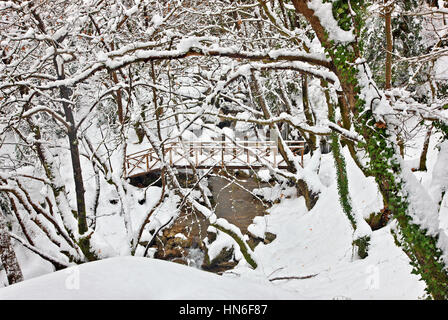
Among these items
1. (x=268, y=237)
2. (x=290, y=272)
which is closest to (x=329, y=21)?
(x=290, y=272)

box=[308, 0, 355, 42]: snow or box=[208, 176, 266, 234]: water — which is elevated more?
box=[308, 0, 355, 42]: snow

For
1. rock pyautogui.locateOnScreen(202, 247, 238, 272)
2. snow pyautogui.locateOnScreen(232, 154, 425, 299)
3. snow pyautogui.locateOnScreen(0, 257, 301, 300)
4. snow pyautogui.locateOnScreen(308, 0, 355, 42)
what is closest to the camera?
snow pyautogui.locateOnScreen(0, 257, 301, 300)

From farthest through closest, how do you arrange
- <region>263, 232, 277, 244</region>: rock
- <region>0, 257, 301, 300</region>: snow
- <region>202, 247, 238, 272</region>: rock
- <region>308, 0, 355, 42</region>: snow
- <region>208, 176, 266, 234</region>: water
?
1. <region>208, 176, 266, 234</region>: water
2. <region>263, 232, 277, 244</region>: rock
3. <region>202, 247, 238, 272</region>: rock
4. <region>308, 0, 355, 42</region>: snow
5. <region>0, 257, 301, 300</region>: snow

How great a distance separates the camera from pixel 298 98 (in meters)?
18.0

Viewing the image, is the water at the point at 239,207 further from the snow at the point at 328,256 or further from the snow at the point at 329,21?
the snow at the point at 329,21

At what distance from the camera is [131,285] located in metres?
2.15

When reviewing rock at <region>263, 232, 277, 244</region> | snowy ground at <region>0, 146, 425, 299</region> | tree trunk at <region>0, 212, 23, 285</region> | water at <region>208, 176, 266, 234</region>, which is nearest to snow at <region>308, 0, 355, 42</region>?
snowy ground at <region>0, 146, 425, 299</region>

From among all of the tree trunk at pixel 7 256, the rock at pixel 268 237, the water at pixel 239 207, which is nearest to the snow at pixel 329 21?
the tree trunk at pixel 7 256

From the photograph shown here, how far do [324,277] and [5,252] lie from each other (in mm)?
5992

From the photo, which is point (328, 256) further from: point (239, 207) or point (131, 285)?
point (131, 285)

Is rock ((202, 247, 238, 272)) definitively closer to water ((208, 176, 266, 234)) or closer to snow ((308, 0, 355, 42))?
water ((208, 176, 266, 234))

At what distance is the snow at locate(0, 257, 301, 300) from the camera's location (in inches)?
79.3
